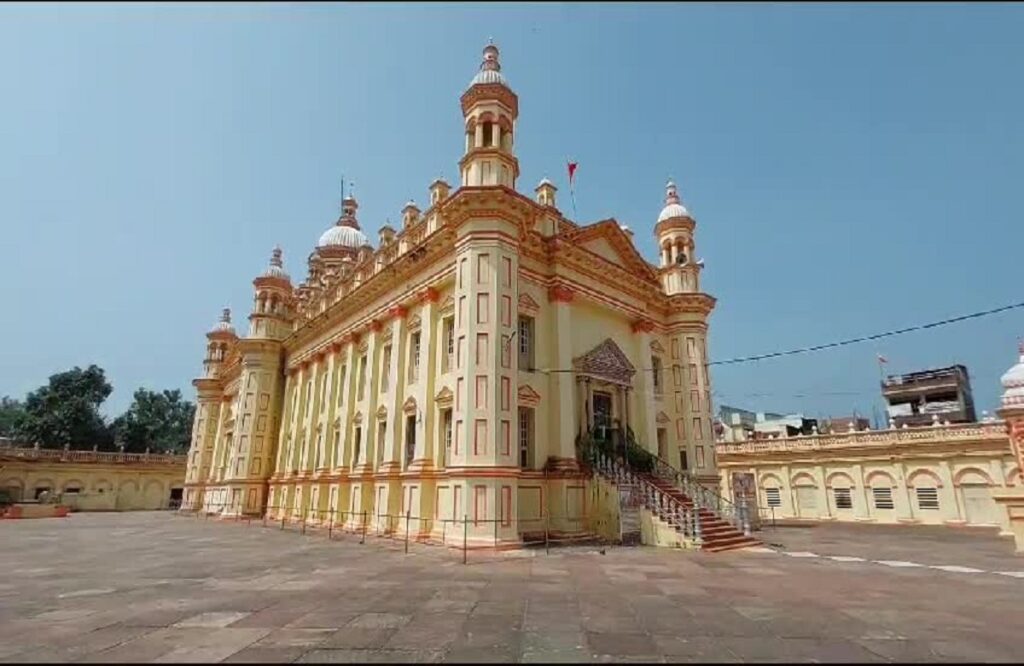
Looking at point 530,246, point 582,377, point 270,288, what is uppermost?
point 270,288

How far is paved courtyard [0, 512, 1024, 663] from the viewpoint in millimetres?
5836

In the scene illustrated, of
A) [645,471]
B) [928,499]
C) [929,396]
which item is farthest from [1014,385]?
[929,396]

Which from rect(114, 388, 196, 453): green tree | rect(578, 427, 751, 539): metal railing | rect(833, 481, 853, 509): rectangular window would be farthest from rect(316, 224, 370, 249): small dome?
rect(114, 388, 196, 453): green tree

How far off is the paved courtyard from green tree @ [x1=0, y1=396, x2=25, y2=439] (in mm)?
59723

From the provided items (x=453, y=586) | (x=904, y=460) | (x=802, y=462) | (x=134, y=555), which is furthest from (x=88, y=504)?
(x=904, y=460)

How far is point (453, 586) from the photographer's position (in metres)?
9.59

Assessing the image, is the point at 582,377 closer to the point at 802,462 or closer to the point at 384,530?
the point at 384,530

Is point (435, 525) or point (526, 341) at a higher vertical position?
point (526, 341)

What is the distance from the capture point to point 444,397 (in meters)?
18.5

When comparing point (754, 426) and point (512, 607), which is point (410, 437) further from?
point (754, 426)

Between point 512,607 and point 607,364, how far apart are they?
46.4 ft

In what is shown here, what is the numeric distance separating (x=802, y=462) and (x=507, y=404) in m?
25.1

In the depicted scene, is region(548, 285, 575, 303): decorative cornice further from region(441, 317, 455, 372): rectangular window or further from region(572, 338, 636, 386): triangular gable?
region(441, 317, 455, 372): rectangular window

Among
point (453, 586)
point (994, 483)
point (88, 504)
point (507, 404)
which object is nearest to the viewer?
point (453, 586)
